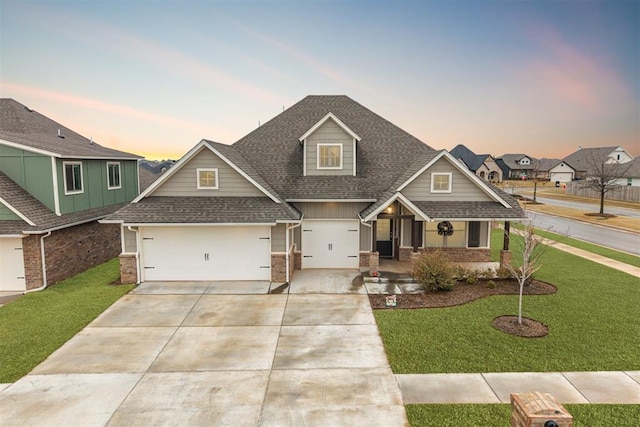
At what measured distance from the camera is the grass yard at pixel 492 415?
6332 millimetres

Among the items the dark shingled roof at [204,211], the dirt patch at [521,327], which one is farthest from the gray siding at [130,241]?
the dirt patch at [521,327]

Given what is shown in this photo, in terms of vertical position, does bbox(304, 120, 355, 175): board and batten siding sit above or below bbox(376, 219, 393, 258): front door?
above

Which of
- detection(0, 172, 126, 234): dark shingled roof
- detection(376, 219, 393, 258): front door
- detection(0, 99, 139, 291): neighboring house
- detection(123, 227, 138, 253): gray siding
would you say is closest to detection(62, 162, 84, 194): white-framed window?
detection(0, 99, 139, 291): neighboring house

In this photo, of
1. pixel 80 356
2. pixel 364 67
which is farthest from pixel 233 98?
pixel 80 356

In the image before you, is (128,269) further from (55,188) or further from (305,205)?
(305,205)

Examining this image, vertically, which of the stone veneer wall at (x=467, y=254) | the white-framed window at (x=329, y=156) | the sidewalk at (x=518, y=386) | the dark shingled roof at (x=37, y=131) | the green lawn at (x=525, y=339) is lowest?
the sidewalk at (x=518, y=386)

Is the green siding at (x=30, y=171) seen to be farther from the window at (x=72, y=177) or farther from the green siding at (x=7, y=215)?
the green siding at (x=7, y=215)

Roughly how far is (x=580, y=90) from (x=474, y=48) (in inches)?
290

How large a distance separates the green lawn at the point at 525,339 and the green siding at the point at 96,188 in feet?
45.8

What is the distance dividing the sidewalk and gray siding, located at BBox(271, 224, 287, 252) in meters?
8.05

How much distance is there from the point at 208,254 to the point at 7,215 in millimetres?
7582

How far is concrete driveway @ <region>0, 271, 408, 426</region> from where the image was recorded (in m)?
6.71

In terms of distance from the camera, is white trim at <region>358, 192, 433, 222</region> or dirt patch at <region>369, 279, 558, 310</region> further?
white trim at <region>358, 192, 433, 222</region>

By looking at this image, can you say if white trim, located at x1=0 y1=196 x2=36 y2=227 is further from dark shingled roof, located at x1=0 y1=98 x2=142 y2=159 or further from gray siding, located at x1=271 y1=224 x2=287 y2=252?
gray siding, located at x1=271 y1=224 x2=287 y2=252
